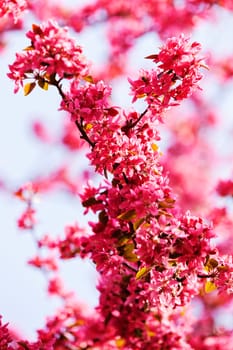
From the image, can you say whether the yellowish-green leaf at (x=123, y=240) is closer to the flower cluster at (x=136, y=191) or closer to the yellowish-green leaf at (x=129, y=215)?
the flower cluster at (x=136, y=191)

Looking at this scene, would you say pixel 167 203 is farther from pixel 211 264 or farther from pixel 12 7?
pixel 12 7

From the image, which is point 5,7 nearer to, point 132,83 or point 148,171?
point 132,83

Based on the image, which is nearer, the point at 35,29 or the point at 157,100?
the point at 35,29

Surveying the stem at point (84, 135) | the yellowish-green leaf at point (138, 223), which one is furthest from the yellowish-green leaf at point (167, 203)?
the stem at point (84, 135)

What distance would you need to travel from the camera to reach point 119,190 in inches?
115

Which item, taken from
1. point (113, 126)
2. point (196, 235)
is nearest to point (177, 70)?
point (113, 126)

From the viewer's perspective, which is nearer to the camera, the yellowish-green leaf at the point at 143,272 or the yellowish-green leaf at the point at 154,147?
the yellowish-green leaf at the point at 143,272

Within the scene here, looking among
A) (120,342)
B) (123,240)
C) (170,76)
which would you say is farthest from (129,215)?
(120,342)

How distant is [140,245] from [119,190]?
1.01 feet

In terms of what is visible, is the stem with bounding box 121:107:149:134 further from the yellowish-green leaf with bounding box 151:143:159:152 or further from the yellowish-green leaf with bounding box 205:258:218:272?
the yellowish-green leaf with bounding box 205:258:218:272

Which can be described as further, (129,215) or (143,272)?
(143,272)

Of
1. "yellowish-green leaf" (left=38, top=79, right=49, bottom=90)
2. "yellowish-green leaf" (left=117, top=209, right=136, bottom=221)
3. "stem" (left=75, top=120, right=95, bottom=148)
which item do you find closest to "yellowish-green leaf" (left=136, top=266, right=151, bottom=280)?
"yellowish-green leaf" (left=117, top=209, right=136, bottom=221)

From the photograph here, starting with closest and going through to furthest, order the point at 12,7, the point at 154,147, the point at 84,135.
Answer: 1. the point at 84,135
2. the point at 154,147
3. the point at 12,7

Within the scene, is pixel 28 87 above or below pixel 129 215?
above
